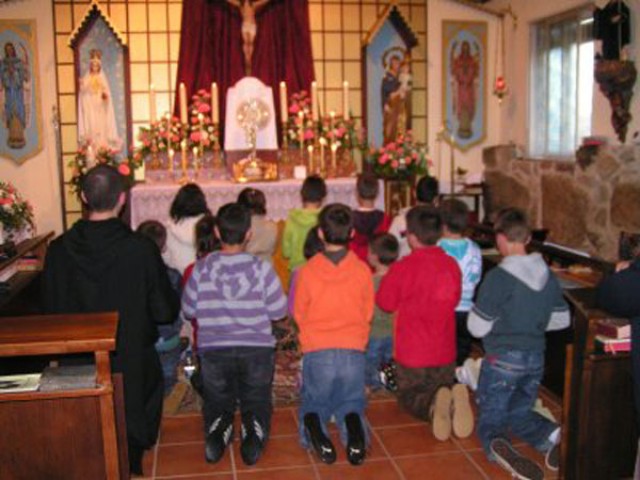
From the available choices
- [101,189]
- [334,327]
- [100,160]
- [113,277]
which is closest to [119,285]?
[113,277]

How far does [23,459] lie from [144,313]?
2.63ft

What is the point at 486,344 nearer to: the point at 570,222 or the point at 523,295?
the point at 523,295

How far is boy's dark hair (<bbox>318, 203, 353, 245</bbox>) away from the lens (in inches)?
150

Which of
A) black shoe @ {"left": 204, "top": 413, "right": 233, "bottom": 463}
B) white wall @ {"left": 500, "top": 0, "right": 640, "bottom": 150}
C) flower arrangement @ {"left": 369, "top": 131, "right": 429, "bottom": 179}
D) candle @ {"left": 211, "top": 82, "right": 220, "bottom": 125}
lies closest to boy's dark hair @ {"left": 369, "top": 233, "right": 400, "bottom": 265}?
black shoe @ {"left": 204, "top": 413, "right": 233, "bottom": 463}

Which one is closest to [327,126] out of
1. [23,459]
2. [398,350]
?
[398,350]

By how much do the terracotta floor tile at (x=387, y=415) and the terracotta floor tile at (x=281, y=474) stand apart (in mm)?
675

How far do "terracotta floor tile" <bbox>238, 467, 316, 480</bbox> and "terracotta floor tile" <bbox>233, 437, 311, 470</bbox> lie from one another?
5 cm

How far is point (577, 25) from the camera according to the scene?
8.63 m

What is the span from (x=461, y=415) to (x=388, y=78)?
6.71 metres

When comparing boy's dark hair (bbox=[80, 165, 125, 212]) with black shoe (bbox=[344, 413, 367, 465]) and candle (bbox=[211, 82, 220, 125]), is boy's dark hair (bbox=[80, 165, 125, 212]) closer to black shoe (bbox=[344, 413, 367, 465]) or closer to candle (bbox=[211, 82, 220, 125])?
black shoe (bbox=[344, 413, 367, 465])

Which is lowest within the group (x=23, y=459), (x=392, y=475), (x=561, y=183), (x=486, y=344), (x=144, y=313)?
(x=392, y=475)

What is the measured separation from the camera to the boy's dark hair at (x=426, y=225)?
13.3ft

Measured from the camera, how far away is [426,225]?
4059 millimetres

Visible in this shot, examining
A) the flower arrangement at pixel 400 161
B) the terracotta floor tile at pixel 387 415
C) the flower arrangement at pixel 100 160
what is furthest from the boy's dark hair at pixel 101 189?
the flower arrangement at pixel 400 161
